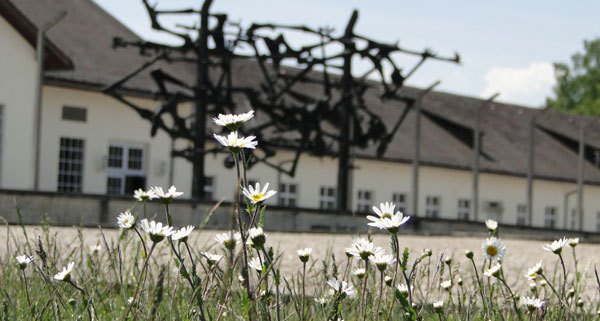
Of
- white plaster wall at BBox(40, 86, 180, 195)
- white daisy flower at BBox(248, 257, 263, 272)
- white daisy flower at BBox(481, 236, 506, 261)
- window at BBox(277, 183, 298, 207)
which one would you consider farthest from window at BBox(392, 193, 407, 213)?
white daisy flower at BBox(481, 236, 506, 261)

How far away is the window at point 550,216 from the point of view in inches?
1826

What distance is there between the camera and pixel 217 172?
118 ft

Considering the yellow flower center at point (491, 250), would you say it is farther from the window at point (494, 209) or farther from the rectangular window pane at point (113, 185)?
the window at point (494, 209)

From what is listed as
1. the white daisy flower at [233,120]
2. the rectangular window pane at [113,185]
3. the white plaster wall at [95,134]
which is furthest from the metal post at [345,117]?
the white daisy flower at [233,120]

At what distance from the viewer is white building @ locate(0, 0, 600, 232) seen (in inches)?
1164

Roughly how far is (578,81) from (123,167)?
48.9 meters

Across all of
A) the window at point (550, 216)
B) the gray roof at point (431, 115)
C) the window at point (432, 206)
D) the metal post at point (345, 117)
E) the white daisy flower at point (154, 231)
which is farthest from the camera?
the window at point (550, 216)

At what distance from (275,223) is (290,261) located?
10743 millimetres

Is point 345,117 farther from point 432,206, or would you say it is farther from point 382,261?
point 382,261

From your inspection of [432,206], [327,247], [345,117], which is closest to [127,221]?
[327,247]

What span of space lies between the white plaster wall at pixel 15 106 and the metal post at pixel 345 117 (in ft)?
30.1

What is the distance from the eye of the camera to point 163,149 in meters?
33.4

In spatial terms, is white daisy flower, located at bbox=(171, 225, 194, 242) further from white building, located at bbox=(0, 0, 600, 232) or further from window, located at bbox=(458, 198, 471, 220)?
window, located at bbox=(458, 198, 471, 220)

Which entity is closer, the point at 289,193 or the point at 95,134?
the point at 95,134
